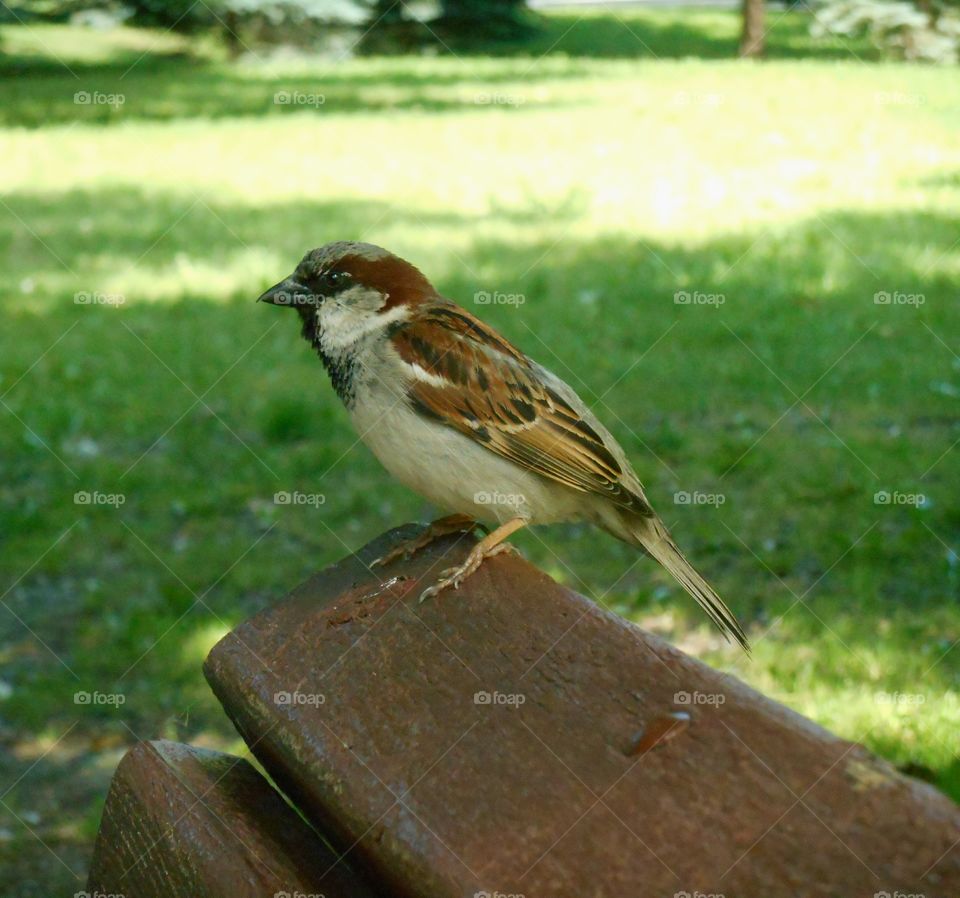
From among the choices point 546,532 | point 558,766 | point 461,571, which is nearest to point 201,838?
point 558,766

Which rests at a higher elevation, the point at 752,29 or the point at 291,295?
the point at 291,295

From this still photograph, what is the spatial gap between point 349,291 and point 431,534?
31.4 inches

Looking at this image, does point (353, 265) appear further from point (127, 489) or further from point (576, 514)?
point (127, 489)

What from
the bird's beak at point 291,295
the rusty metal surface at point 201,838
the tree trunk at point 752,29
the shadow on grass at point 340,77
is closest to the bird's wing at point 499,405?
the bird's beak at point 291,295

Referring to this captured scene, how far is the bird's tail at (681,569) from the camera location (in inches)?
133

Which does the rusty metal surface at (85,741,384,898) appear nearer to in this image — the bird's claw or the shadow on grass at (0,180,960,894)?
the bird's claw

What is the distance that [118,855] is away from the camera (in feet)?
7.33

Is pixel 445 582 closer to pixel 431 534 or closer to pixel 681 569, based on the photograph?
pixel 431 534

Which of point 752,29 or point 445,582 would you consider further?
point 752,29

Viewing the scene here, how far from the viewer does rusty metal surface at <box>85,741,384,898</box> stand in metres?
2.01

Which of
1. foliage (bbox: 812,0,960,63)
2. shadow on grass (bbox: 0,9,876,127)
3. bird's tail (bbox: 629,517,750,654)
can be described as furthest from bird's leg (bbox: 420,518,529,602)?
foliage (bbox: 812,0,960,63)

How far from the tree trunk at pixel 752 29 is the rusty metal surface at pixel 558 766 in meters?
28.2

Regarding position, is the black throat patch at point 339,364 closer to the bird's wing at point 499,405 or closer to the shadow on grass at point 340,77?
the bird's wing at point 499,405

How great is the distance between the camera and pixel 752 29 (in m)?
28.7
